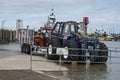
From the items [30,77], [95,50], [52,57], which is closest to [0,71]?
[30,77]

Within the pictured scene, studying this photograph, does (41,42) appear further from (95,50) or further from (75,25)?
(95,50)

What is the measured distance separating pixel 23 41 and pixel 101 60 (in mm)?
10769

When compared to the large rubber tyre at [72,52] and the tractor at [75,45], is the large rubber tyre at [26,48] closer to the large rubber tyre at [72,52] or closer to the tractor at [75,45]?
the tractor at [75,45]

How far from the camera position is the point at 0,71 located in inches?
682

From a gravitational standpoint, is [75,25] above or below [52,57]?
above

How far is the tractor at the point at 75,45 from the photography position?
23.0 meters

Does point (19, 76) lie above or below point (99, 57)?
below

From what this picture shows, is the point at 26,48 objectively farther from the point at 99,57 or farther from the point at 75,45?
the point at 99,57

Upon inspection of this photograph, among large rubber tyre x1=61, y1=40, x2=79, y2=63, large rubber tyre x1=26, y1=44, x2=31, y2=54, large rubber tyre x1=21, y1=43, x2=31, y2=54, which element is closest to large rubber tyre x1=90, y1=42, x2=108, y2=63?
large rubber tyre x1=61, y1=40, x2=79, y2=63

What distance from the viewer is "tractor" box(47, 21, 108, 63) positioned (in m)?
23.0

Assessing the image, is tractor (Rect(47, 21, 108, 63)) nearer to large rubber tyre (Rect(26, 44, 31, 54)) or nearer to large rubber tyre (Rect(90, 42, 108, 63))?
large rubber tyre (Rect(90, 42, 108, 63))

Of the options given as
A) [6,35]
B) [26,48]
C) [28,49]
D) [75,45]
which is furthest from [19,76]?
[6,35]

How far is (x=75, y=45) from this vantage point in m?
24.0

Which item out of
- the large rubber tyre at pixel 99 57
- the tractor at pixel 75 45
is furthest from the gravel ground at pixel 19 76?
the large rubber tyre at pixel 99 57
